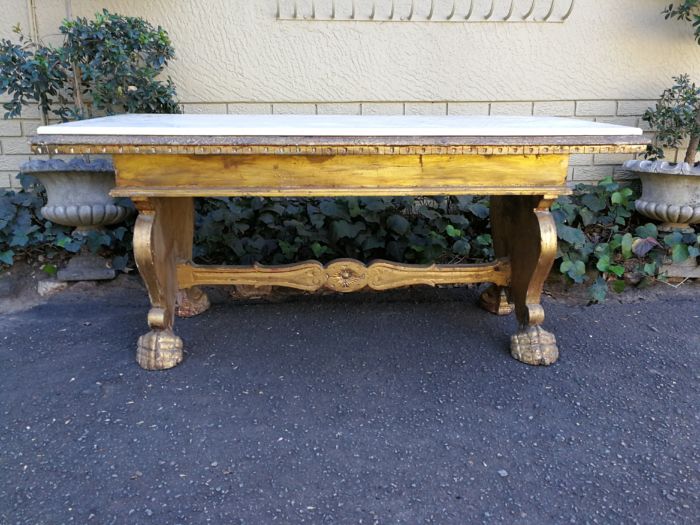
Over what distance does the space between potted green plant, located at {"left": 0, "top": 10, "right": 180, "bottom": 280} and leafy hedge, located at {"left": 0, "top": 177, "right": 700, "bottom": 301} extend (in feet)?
0.58

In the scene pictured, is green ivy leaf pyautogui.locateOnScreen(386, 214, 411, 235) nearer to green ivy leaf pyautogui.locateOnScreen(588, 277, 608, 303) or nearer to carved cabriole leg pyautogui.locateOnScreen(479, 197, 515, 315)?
carved cabriole leg pyautogui.locateOnScreen(479, 197, 515, 315)

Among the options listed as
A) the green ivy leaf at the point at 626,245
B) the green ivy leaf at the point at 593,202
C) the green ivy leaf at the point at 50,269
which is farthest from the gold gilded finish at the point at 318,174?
the green ivy leaf at the point at 50,269

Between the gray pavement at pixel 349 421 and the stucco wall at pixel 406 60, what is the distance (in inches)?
56.1

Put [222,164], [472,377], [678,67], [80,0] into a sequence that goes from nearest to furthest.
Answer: [222,164] < [472,377] < [80,0] < [678,67]

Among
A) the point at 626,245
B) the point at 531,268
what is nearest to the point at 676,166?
the point at 626,245

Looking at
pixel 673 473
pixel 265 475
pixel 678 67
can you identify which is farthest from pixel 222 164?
pixel 678 67

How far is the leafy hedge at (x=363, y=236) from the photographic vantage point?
2930mm

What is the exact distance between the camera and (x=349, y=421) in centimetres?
175

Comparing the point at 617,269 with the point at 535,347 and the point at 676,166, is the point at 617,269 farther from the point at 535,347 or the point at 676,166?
the point at 535,347

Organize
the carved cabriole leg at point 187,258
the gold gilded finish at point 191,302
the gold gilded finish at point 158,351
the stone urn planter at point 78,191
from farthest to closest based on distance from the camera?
the stone urn planter at point 78,191 < the gold gilded finish at point 191,302 < the carved cabriole leg at point 187,258 < the gold gilded finish at point 158,351

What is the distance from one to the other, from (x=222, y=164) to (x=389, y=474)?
46.7 inches

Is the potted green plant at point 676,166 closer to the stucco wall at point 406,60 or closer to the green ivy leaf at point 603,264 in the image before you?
the stucco wall at point 406,60

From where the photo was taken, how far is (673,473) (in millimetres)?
1513

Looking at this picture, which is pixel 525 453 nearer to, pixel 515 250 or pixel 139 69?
pixel 515 250
